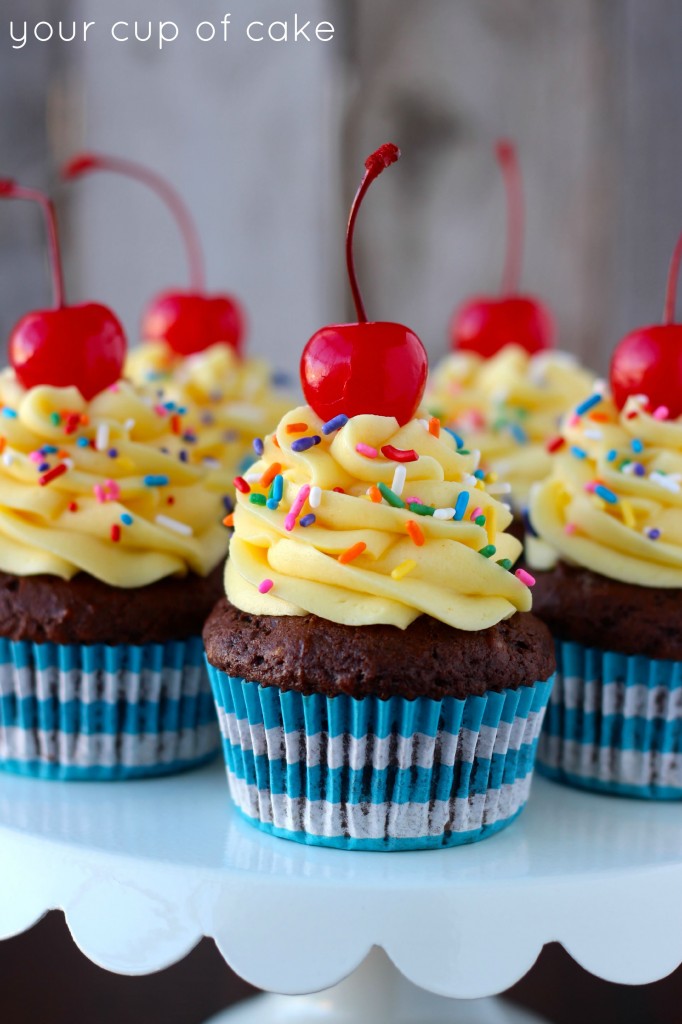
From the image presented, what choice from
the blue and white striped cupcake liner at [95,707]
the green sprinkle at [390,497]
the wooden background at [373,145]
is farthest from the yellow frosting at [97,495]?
the wooden background at [373,145]

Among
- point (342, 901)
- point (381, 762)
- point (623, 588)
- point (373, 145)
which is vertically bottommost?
point (342, 901)

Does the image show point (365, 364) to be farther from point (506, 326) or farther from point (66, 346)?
point (506, 326)

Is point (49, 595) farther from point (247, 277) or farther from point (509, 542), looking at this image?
point (247, 277)

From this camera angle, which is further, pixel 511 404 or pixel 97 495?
pixel 511 404

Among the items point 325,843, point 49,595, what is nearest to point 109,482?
point 49,595

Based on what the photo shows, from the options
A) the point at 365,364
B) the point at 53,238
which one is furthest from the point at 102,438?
the point at 365,364

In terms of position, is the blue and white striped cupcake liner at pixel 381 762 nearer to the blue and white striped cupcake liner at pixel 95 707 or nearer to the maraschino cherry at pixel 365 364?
the blue and white striped cupcake liner at pixel 95 707
